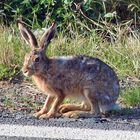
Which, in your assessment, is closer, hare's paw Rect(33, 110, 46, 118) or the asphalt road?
the asphalt road

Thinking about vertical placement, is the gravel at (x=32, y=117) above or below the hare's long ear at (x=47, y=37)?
below

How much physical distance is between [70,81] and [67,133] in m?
0.71

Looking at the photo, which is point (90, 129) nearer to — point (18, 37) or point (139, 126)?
point (139, 126)

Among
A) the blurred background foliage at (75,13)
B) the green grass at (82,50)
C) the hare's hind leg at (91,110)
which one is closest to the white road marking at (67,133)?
the hare's hind leg at (91,110)

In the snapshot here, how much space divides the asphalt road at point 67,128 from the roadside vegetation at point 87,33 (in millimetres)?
555

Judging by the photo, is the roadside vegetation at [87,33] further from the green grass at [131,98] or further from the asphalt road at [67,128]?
the asphalt road at [67,128]

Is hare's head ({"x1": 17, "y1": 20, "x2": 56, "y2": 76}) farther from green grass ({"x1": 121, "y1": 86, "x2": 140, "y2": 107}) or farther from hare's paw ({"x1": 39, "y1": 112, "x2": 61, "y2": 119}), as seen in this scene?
green grass ({"x1": 121, "y1": 86, "x2": 140, "y2": 107})

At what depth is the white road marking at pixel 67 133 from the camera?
16.8ft

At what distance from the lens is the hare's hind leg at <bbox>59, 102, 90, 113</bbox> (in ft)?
19.4

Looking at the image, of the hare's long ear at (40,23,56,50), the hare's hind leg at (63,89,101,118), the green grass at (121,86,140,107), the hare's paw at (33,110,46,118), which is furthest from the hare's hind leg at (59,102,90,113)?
the hare's long ear at (40,23,56,50)

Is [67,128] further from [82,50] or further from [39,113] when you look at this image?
[82,50]

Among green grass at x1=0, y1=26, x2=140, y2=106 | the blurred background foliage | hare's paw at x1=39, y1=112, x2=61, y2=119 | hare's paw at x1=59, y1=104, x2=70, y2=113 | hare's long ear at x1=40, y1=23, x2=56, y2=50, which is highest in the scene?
hare's long ear at x1=40, y1=23, x2=56, y2=50

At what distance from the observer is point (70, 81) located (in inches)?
228

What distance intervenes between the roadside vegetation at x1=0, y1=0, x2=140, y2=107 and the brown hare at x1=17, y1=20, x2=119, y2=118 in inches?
14.1
